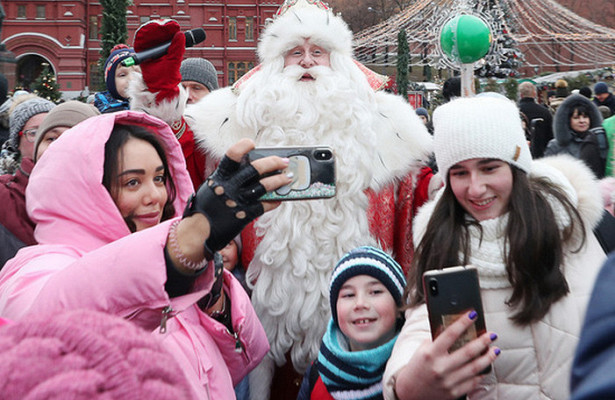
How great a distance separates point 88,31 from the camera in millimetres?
33656

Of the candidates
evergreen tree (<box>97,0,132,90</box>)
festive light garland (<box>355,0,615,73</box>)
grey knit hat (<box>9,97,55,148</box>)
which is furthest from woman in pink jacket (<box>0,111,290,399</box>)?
evergreen tree (<box>97,0,132,90</box>)

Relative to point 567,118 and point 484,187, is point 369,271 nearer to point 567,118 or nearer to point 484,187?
point 484,187

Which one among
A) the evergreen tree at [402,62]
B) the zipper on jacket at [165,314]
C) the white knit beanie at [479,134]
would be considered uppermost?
the evergreen tree at [402,62]

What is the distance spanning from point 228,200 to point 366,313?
1197mm

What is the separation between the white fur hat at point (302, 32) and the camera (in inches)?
128

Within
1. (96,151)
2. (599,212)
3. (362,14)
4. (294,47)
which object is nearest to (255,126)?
(294,47)

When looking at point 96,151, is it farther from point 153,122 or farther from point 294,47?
point 294,47

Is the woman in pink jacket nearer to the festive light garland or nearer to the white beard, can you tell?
the white beard

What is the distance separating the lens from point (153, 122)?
1.81 meters

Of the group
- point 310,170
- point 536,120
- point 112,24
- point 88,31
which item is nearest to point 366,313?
point 310,170

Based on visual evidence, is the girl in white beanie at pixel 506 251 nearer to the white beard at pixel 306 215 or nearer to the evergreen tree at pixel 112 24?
the white beard at pixel 306 215

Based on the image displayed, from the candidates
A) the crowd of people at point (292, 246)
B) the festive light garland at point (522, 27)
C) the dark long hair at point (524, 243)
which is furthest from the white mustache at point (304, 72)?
the festive light garland at point (522, 27)

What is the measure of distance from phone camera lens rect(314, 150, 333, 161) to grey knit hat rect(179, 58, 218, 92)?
3079 millimetres

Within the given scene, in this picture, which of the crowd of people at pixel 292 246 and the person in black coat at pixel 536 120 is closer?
the crowd of people at pixel 292 246
